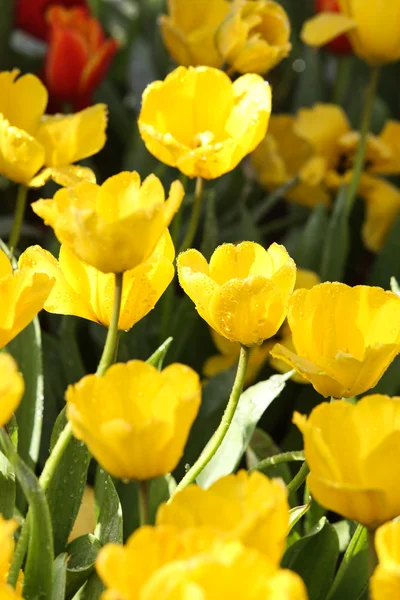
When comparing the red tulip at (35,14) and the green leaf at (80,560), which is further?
A: the red tulip at (35,14)

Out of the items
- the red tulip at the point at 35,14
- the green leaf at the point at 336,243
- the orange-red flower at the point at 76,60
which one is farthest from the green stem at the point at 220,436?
the red tulip at the point at 35,14

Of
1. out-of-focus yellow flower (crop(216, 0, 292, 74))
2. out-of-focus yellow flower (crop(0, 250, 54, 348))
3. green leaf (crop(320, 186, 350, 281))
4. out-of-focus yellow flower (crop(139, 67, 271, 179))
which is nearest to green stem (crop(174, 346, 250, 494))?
out-of-focus yellow flower (crop(0, 250, 54, 348))

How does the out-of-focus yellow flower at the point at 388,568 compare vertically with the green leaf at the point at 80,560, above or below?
above

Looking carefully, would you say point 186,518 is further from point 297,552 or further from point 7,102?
point 7,102

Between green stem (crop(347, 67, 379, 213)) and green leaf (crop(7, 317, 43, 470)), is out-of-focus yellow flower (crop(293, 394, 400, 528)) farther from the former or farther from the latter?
green stem (crop(347, 67, 379, 213))

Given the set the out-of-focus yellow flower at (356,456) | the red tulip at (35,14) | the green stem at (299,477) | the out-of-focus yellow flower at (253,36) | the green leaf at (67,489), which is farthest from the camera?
the red tulip at (35,14)

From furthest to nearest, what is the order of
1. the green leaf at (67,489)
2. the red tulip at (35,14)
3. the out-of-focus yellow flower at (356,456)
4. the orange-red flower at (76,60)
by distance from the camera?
the red tulip at (35,14) → the orange-red flower at (76,60) → the green leaf at (67,489) → the out-of-focus yellow flower at (356,456)

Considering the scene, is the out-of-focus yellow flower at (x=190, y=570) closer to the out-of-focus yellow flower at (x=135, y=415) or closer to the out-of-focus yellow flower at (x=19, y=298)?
the out-of-focus yellow flower at (x=135, y=415)
